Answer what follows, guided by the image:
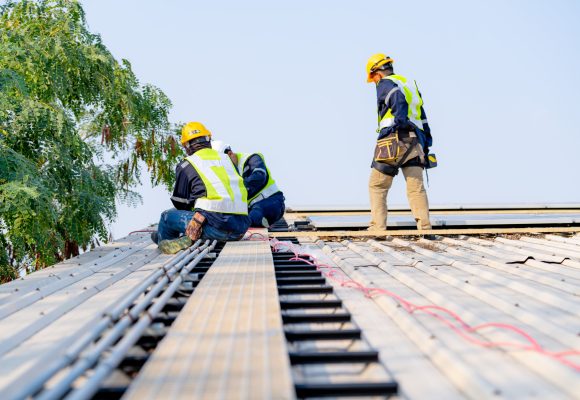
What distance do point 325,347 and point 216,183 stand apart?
362 centimetres

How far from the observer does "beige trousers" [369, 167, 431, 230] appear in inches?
279

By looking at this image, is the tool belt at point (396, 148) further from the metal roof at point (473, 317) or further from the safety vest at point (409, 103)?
the metal roof at point (473, 317)

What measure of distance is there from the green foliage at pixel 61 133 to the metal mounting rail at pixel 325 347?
4.53 metres

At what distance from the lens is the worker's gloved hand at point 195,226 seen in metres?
5.92

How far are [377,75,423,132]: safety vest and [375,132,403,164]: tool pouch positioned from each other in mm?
173

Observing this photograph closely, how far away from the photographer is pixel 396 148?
6.89 meters

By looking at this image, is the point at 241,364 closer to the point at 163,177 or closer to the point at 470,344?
the point at 470,344

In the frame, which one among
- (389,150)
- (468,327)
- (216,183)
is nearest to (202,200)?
(216,183)

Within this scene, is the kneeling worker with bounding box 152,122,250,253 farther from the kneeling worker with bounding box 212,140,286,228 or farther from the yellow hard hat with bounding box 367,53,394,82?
the yellow hard hat with bounding box 367,53,394,82

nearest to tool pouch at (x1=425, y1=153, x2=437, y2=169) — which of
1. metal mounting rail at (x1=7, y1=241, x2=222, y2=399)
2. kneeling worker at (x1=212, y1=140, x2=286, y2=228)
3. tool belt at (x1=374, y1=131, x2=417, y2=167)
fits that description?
tool belt at (x1=374, y1=131, x2=417, y2=167)

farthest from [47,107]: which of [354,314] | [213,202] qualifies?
[354,314]

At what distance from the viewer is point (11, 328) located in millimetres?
2832

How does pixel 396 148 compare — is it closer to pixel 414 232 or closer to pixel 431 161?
pixel 431 161

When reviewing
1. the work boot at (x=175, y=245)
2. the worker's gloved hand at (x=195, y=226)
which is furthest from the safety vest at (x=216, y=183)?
the work boot at (x=175, y=245)
